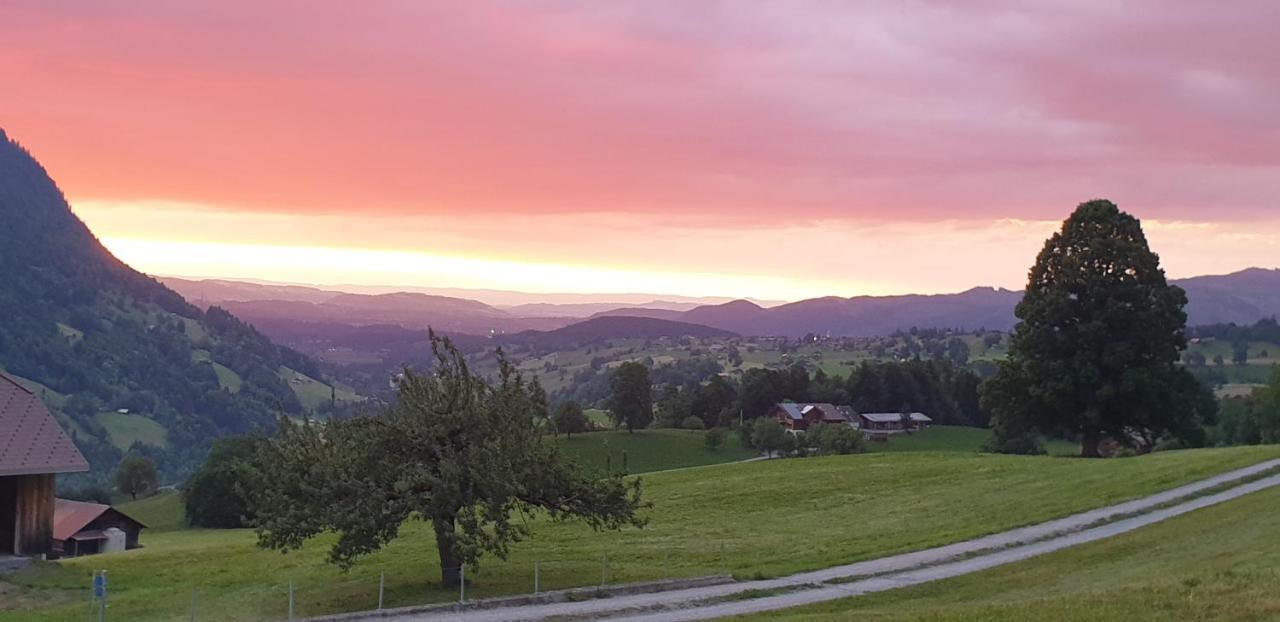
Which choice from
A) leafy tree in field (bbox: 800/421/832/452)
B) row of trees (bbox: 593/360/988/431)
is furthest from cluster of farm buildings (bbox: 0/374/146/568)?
row of trees (bbox: 593/360/988/431)

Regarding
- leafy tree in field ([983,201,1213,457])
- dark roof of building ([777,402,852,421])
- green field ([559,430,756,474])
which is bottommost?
green field ([559,430,756,474])

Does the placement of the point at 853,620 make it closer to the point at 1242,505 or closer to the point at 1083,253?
the point at 1242,505

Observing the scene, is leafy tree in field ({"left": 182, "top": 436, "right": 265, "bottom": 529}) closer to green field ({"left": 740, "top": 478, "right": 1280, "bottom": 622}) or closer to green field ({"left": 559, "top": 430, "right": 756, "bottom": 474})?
green field ({"left": 559, "top": 430, "right": 756, "bottom": 474})

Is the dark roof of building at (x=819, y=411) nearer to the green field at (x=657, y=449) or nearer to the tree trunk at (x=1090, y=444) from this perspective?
the green field at (x=657, y=449)

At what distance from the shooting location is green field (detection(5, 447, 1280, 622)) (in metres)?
29.4

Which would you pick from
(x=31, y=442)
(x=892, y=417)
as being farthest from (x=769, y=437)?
(x=31, y=442)

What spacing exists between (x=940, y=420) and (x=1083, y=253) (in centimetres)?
9538

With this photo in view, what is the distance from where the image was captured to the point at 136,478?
134125mm

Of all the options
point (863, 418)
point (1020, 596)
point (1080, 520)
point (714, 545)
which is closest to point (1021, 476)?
point (1080, 520)

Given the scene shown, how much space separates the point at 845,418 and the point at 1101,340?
8984cm

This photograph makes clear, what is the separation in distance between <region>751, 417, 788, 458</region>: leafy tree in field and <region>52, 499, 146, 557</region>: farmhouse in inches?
2332

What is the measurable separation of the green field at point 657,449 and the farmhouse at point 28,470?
213ft

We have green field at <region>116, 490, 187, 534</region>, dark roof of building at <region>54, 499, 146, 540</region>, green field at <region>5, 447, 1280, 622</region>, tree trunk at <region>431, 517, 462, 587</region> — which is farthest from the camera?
green field at <region>116, 490, 187, 534</region>

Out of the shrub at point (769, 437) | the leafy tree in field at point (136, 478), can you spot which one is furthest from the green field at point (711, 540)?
A: the leafy tree in field at point (136, 478)
